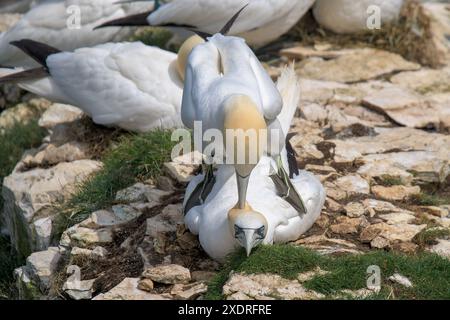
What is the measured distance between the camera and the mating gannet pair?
19.6ft

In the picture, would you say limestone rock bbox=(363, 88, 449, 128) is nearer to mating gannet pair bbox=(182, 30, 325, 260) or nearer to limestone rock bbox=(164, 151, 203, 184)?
limestone rock bbox=(164, 151, 203, 184)

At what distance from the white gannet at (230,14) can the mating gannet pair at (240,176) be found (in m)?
2.86

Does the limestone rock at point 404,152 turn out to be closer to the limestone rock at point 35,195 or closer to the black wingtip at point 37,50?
the limestone rock at point 35,195

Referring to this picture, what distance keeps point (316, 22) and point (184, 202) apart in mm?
4226

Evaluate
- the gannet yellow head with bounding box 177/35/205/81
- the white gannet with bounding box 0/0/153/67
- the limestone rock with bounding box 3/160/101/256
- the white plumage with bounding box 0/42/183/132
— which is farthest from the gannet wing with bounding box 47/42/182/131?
the white gannet with bounding box 0/0/153/67

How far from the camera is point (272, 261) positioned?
6.10m

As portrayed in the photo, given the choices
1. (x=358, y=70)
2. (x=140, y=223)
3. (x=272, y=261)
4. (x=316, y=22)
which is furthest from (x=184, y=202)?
(x=316, y=22)

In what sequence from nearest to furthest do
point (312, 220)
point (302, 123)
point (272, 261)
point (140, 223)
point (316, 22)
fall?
point (272, 261), point (312, 220), point (140, 223), point (302, 123), point (316, 22)

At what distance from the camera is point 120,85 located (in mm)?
8820

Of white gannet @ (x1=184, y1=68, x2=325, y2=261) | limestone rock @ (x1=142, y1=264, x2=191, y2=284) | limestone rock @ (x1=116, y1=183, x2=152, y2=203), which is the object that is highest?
white gannet @ (x1=184, y1=68, x2=325, y2=261)

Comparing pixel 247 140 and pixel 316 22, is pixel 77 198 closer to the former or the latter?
pixel 247 140

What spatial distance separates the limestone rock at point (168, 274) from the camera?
628cm

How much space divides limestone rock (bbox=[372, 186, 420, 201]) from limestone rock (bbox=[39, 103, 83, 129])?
10.00 ft

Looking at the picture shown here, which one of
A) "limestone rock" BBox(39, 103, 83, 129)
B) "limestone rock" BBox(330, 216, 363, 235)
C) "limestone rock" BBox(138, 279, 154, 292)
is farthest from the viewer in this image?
"limestone rock" BBox(39, 103, 83, 129)
